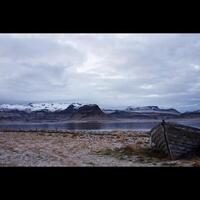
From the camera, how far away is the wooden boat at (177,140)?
8.34 metres

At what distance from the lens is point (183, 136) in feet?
28.2

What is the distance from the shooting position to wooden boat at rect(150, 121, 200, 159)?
27.3ft

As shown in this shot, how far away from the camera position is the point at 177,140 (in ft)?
27.9
